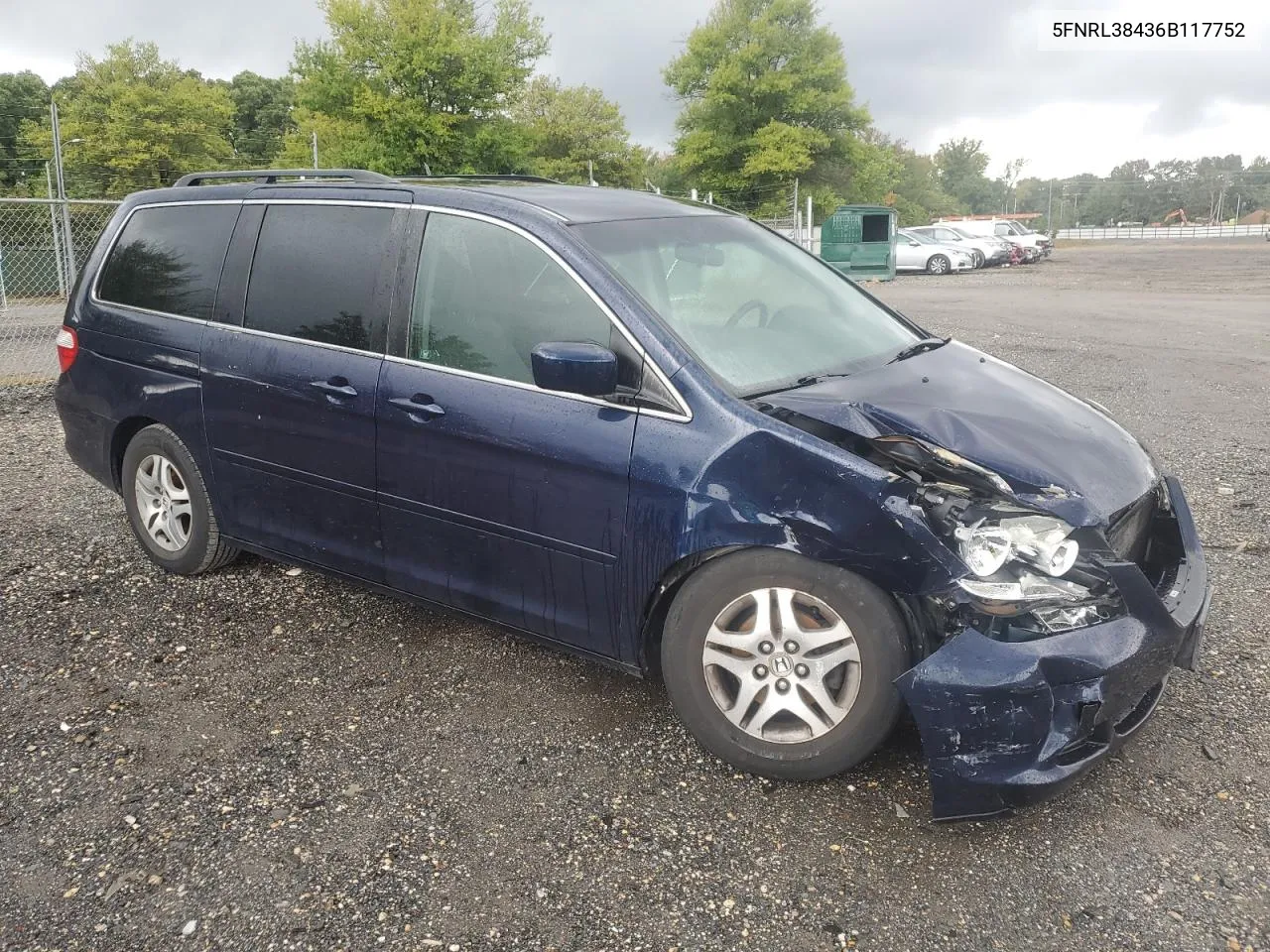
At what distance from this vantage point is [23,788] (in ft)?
10.4

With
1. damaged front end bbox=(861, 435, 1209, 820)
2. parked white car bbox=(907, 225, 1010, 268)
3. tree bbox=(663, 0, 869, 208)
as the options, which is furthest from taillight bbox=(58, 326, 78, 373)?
tree bbox=(663, 0, 869, 208)

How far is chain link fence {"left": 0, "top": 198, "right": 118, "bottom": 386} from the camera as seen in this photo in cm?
1164

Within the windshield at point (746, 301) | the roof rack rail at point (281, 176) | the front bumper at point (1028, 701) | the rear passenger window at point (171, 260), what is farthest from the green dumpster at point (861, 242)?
the front bumper at point (1028, 701)

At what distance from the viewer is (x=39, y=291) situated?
1895 cm

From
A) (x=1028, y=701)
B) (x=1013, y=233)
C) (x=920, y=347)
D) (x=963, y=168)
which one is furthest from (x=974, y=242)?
(x=963, y=168)

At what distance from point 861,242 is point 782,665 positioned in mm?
24692

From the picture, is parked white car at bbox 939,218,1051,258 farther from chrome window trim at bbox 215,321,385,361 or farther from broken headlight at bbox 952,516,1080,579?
broken headlight at bbox 952,516,1080,579

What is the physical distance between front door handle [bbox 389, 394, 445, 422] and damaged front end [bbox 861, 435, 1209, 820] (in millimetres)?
1496

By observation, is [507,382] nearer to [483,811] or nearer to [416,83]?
[483,811]

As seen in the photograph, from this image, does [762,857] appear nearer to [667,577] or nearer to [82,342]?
[667,577]

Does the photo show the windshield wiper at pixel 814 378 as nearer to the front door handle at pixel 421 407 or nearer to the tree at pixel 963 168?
the front door handle at pixel 421 407

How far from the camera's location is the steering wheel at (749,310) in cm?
363

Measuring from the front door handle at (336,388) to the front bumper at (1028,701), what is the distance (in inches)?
87.1

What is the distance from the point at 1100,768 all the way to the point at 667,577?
147 cm
